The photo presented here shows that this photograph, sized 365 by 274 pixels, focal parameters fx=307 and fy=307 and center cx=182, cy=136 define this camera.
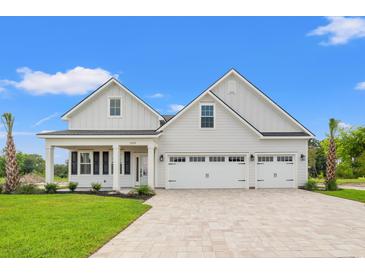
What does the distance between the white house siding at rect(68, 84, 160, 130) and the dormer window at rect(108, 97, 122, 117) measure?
0.65ft

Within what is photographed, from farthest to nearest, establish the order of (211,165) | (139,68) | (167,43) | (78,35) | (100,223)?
(139,68), (211,165), (167,43), (78,35), (100,223)

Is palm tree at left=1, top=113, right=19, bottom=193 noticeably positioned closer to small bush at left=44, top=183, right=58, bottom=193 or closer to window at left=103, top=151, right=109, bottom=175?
small bush at left=44, top=183, right=58, bottom=193

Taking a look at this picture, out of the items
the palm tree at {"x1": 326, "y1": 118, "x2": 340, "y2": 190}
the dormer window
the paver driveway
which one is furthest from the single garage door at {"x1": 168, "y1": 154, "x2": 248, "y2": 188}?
the paver driveway

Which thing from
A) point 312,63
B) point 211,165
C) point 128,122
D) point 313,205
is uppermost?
point 312,63

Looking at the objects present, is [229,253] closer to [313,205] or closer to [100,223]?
[100,223]

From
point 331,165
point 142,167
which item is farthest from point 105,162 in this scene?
point 331,165

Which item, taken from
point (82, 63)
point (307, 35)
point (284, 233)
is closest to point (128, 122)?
point (82, 63)

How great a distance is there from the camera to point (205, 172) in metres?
18.7

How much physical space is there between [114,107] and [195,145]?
5701 mm

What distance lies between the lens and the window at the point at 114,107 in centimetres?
1944

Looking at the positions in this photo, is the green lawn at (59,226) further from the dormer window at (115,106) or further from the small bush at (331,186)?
the small bush at (331,186)

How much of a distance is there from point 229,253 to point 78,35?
13.9 m

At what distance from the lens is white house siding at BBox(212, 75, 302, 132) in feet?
65.7

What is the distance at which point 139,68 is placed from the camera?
20.2m
